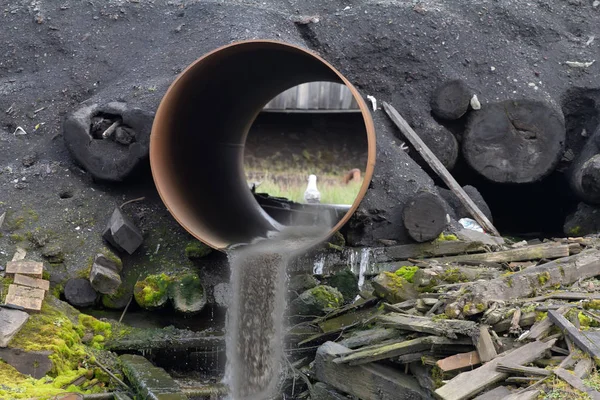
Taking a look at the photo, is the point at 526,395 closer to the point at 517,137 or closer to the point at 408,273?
the point at 408,273

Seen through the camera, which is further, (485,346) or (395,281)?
(395,281)

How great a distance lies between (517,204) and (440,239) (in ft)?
10.5

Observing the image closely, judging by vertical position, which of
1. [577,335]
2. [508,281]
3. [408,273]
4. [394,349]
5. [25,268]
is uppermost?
[577,335]

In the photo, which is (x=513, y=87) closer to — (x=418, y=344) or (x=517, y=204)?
(x=517, y=204)

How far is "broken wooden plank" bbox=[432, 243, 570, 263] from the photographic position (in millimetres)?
6609

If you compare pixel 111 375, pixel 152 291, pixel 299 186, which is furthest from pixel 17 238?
pixel 299 186

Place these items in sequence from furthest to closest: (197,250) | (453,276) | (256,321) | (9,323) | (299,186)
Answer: (299,186) < (197,250) < (256,321) < (453,276) < (9,323)

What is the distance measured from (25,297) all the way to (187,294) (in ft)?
4.71

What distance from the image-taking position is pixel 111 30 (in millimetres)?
9828

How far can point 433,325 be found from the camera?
15.3 ft

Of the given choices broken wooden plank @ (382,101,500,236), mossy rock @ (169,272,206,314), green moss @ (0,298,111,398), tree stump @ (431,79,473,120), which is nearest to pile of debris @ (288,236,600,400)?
mossy rock @ (169,272,206,314)

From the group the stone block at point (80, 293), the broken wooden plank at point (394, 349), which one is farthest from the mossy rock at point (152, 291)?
the broken wooden plank at point (394, 349)

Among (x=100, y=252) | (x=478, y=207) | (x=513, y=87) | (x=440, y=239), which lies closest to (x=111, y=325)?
(x=100, y=252)

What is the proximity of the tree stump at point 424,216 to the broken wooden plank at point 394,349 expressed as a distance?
97.6 inches
